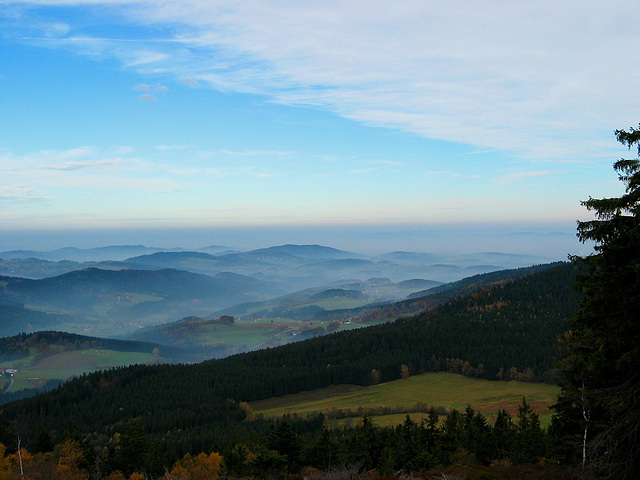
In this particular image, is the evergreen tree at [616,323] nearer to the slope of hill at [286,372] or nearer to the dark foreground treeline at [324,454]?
the dark foreground treeline at [324,454]

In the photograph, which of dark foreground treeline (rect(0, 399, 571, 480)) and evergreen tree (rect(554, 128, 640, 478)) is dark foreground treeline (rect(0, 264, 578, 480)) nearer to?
dark foreground treeline (rect(0, 399, 571, 480))

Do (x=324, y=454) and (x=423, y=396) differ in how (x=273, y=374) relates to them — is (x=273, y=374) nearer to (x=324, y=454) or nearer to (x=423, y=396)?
(x=423, y=396)

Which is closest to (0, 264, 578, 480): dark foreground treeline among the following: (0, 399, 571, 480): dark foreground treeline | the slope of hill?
the slope of hill

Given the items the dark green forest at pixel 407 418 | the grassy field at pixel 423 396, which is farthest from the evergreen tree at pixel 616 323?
the grassy field at pixel 423 396

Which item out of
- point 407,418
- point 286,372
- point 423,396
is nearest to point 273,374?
point 286,372

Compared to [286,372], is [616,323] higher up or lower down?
higher up

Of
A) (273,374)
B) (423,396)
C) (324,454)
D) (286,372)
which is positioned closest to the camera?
(324,454)

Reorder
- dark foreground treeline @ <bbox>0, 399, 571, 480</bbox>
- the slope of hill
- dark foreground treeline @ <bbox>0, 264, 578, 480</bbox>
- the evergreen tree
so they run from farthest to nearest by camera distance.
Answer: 1. the slope of hill
2. dark foreground treeline @ <bbox>0, 264, 578, 480</bbox>
3. dark foreground treeline @ <bbox>0, 399, 571, 480</bbox>
4. the evergreen tree
